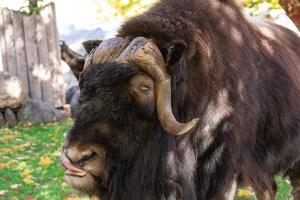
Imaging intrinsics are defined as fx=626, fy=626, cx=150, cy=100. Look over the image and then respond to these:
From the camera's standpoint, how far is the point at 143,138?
3.67 metres

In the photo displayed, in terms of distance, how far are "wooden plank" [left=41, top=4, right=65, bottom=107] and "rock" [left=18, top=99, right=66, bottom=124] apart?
2.85 feet

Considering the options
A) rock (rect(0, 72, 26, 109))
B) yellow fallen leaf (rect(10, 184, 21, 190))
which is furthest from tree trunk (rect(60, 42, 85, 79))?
rock (rect(0, 72, 26, 109))

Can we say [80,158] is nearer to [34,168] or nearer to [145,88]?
[145,88]

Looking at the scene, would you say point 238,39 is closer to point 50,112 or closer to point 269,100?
point 269,100

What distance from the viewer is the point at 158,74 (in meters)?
3.61

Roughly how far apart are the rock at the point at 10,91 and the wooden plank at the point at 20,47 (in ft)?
3.78

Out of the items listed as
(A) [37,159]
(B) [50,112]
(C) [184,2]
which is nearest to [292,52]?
(C) [184,2]

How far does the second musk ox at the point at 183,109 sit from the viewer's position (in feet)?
11.3

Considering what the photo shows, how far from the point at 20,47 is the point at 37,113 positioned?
67.3 inches

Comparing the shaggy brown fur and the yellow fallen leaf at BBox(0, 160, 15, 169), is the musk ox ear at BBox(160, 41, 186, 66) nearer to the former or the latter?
the shaggy brown fur

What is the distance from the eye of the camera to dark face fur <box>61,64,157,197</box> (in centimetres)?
335

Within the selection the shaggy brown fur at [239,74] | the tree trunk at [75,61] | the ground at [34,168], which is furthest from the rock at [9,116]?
the shaggy brown fur at [239,74]

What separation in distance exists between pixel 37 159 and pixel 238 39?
493 centimetres

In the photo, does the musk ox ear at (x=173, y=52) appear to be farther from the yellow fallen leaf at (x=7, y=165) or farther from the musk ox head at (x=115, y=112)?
the yellow fallen leaf at (x=7, y=165)
